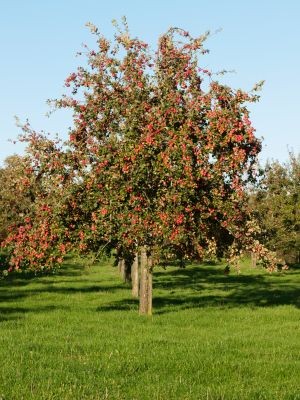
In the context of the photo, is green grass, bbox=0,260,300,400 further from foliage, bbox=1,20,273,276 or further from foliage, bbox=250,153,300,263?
foliage, bbox=250,153,300,263

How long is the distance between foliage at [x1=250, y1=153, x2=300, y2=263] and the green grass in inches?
1110

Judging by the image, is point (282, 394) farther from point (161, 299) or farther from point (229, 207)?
point (161, 299)

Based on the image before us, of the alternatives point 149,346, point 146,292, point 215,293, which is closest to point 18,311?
point 146,292

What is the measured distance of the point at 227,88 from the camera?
25.2m

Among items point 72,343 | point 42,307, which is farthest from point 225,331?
point 42,307

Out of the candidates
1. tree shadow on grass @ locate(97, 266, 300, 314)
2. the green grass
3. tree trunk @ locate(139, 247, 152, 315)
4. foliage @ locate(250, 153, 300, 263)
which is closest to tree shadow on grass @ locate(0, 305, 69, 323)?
the green grass

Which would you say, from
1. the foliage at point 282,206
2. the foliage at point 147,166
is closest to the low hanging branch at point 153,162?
the foliage at point 147,166

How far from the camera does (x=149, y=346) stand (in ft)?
59.4

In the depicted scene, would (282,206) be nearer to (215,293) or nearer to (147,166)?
(215,293)

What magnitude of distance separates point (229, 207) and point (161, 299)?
490 inches

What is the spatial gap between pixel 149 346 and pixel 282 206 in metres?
50.7

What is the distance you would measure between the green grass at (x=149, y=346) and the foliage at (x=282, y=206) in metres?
28.2

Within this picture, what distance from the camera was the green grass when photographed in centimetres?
1260

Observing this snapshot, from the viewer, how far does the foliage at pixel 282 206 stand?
6569cm
